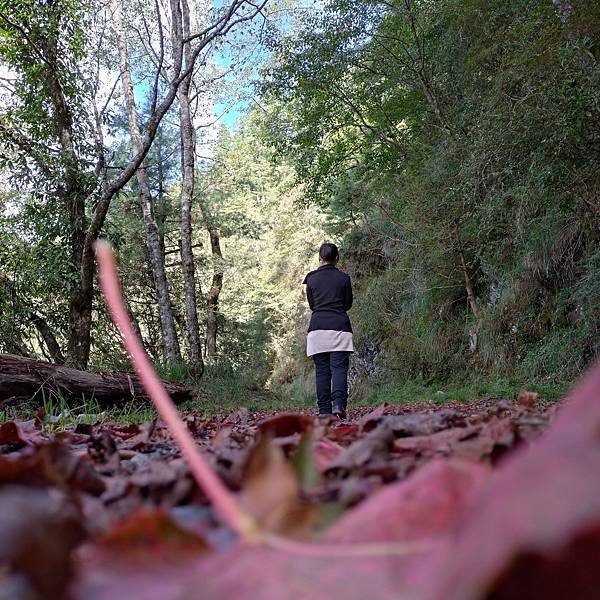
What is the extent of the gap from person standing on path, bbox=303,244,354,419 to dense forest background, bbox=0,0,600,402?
8.71ft

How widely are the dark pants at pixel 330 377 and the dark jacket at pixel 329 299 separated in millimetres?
286

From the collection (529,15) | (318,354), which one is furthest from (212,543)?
(529,15)

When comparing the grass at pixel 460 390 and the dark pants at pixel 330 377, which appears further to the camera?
the grass at pixel 460 390

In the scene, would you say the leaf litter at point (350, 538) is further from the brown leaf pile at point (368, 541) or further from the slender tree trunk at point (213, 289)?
the slender tree trunk at point (213, 289)

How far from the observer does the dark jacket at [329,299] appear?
554 centimetres

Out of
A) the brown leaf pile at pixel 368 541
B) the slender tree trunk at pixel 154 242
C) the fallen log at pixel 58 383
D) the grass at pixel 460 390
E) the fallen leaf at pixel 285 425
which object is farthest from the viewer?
the slender tree trunk at pixel 154 242

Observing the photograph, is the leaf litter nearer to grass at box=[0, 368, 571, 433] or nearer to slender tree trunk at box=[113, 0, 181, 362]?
grass at box=[0, 368, 571, 433]

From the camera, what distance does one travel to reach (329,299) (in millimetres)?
5625

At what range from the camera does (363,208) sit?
49.6ft

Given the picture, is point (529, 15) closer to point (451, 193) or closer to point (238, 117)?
point (451, 193)

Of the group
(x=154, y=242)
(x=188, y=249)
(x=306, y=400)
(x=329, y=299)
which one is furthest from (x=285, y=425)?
(x=306, y=400)

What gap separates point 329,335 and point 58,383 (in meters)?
2.66

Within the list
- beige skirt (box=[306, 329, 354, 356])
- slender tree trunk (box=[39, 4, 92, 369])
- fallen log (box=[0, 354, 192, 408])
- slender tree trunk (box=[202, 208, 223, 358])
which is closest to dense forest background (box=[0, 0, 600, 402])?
slender tree trunk (box=[39, 4, 92, 369])

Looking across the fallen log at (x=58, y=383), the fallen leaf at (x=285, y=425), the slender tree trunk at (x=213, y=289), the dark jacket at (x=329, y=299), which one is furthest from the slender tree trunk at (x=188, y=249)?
the fallen leaf at (x=285, y=425)
